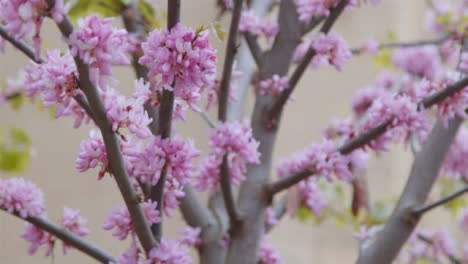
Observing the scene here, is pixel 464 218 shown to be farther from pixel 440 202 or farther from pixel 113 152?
pixel 113 152

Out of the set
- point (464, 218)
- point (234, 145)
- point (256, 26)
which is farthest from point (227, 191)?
point (464, 218)

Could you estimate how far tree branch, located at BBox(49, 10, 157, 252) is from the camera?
0.38 meters

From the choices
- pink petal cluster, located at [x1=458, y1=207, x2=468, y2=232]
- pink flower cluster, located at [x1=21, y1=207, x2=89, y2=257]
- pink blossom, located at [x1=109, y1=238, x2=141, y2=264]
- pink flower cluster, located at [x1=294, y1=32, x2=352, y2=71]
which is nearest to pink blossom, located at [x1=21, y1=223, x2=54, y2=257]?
pink flower cluster, located at [x1=21, y1=207, x2=89, y2=257]

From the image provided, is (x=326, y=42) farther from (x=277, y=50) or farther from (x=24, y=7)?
(x=24, y=7)

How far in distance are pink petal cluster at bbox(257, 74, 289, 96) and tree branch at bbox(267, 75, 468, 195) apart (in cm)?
13

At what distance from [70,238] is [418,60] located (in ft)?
3.19

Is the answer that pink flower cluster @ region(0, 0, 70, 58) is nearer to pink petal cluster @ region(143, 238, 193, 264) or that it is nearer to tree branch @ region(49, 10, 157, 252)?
tree branch @ region(49, 10, 157, 252)

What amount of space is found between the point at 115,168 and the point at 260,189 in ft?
1.22

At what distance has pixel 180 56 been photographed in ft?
1.30

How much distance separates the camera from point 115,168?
45 cm

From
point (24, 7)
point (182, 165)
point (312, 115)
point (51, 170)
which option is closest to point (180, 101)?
point (182, 165)

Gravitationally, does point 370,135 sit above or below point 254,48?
below

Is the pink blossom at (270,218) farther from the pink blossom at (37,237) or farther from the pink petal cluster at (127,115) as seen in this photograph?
the pink petal cluster at (127,115)

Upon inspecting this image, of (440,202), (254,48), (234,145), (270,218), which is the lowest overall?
(440,202)
